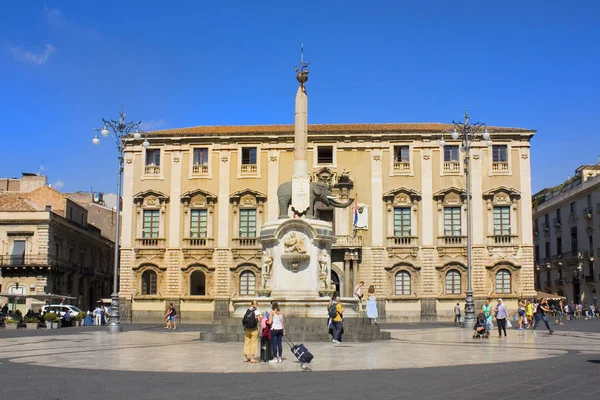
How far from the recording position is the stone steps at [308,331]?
21953mm

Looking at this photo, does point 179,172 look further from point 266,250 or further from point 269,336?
point 269,336

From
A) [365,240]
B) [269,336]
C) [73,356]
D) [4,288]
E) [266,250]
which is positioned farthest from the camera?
[4,288]

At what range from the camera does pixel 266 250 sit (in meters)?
24.3

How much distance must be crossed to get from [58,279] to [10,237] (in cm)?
452

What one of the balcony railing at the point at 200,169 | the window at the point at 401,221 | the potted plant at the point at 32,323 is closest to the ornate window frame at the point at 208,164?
the balcony railing at the point at 200,169

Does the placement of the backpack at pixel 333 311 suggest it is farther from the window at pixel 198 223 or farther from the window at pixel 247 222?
the window at pixel 198 223

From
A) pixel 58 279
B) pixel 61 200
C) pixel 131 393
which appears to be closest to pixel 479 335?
pixel 131 393

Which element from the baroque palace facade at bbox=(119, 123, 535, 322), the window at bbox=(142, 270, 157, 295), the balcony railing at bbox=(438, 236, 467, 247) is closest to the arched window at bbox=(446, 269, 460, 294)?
the baroque palace facade at bbox=(119, 123, 535, 322)

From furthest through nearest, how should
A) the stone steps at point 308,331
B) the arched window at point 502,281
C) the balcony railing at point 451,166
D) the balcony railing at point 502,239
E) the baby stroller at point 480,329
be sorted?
1. the balcony railing at point 451,166
2. the balcony railing at point 502,239
3. the arched window at point 502,281
4. the baby stroller at point 480,329
5. the stone steps at point 308,331

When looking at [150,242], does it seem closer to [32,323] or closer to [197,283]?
[197,283]

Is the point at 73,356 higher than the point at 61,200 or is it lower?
lower

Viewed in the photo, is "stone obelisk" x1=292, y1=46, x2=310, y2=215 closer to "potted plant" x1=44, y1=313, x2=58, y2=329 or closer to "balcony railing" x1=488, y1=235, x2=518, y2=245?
"potted plant" x1=44, y1=313, x2=58, y2=329

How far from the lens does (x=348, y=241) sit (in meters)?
47.0

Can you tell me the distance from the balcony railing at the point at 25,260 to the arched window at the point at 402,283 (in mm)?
24005
